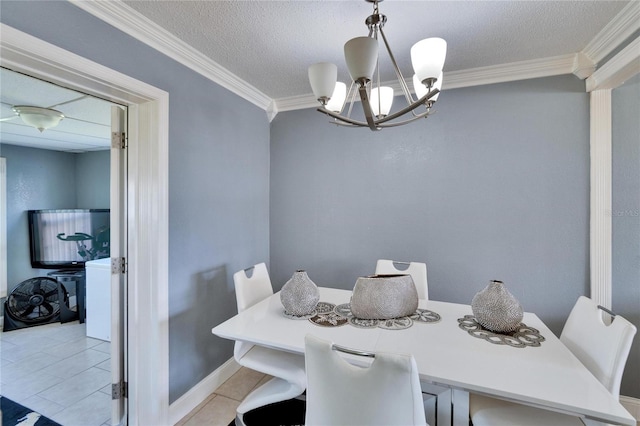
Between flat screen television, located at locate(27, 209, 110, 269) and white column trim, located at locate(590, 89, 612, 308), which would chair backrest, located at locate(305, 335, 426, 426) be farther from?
flat screen television, located at locate(27, 209, 110, 269)

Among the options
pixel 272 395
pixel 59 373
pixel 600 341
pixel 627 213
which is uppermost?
pixel 627 213

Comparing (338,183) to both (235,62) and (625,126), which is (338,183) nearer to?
(235,62)

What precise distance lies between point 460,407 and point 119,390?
6.28ft

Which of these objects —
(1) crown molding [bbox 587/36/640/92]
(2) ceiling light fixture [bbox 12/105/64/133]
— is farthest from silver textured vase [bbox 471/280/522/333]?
(2) ceiling light fixture [bbox 12/105/64/133]

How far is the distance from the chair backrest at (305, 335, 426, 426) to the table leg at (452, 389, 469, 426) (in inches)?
13.6

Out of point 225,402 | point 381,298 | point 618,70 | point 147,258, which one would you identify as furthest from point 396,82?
point 225,402

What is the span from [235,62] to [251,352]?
77.5 inches

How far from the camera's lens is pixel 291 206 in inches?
109

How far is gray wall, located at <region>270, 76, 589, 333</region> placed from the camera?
1984 mm

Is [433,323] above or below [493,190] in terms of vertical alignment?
below

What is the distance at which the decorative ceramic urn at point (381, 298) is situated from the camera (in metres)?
1.48

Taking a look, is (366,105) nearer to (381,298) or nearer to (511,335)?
(381,298)

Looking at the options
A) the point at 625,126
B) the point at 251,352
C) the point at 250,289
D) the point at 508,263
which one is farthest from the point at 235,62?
the point at 625,126

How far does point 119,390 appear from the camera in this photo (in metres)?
1.69
